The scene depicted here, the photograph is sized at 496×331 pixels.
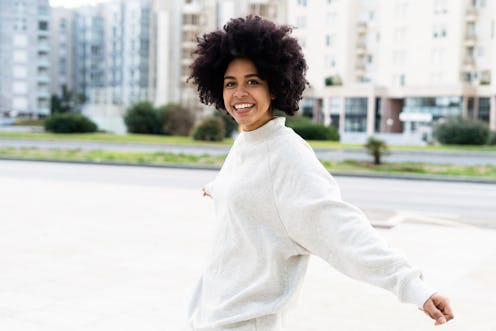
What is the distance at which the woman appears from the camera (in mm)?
2117

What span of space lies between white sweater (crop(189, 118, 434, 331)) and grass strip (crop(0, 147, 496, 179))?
1996 cm

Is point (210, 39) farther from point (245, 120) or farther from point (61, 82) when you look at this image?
point (61, 82)

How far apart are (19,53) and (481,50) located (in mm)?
60717

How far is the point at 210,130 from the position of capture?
1436 inches

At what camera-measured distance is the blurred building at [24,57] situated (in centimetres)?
9344

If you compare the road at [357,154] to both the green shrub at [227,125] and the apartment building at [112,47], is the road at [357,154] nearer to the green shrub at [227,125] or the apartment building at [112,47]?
the green shrub at [227,125]

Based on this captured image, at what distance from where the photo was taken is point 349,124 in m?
66.2

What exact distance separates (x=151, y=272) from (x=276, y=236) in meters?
4.38

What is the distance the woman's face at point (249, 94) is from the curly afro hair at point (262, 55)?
0.02 metres

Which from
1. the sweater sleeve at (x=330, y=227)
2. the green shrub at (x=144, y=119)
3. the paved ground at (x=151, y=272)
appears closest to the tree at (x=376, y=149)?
the paved ground at (x=151, y=272)

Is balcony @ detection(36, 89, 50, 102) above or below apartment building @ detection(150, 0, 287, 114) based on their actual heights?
below

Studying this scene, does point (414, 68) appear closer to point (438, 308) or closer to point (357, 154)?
point (357, 154)

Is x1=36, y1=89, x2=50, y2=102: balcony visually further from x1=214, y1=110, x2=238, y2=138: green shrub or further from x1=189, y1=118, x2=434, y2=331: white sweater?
x1=189, y1=118, x2=434, y2=331: white sweater

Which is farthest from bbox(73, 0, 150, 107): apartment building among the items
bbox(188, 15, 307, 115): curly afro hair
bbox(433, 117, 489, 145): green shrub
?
bbox(188, 15, 307, 115): curly afro hair
